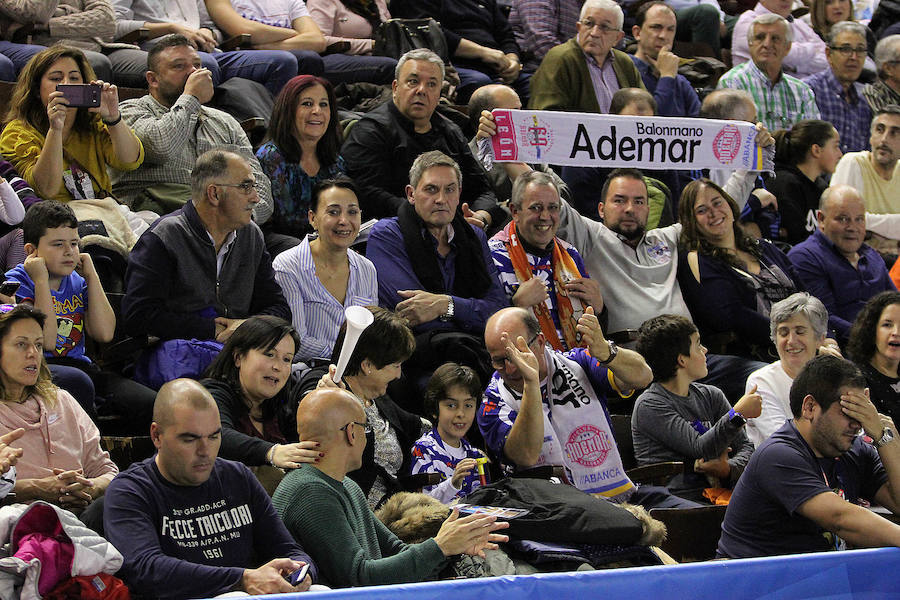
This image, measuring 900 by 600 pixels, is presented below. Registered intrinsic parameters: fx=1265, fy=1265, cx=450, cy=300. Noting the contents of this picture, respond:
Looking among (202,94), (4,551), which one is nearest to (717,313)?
(202,94)

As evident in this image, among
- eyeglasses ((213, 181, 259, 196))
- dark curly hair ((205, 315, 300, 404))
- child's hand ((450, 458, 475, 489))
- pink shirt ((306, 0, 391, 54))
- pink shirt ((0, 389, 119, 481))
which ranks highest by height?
pink shirt ((306, 0, 391, 54))

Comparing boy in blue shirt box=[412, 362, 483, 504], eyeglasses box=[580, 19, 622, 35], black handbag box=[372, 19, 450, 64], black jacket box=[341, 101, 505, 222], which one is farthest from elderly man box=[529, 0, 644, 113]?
boy in blue shirt box=[412, 362, 483, 504]

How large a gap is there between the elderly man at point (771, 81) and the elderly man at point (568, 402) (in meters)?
3.83

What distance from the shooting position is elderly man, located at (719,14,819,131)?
833cm

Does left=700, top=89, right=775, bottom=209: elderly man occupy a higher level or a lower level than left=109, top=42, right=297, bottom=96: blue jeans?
lower

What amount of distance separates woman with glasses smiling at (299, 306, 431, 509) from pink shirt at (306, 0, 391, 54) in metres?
3.88

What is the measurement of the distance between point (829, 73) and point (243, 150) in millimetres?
4832

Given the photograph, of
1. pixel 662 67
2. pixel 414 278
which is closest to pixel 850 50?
pixel 662 67

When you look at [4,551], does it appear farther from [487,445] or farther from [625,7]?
[625,7]

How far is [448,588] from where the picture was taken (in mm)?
3160

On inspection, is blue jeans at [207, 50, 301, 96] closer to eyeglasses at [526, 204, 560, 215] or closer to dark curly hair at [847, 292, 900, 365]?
eyeglasses at [526, 204, 560, 215]

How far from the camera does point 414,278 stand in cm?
562

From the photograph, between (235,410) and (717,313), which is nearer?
(235,410)

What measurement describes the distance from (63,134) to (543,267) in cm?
224
